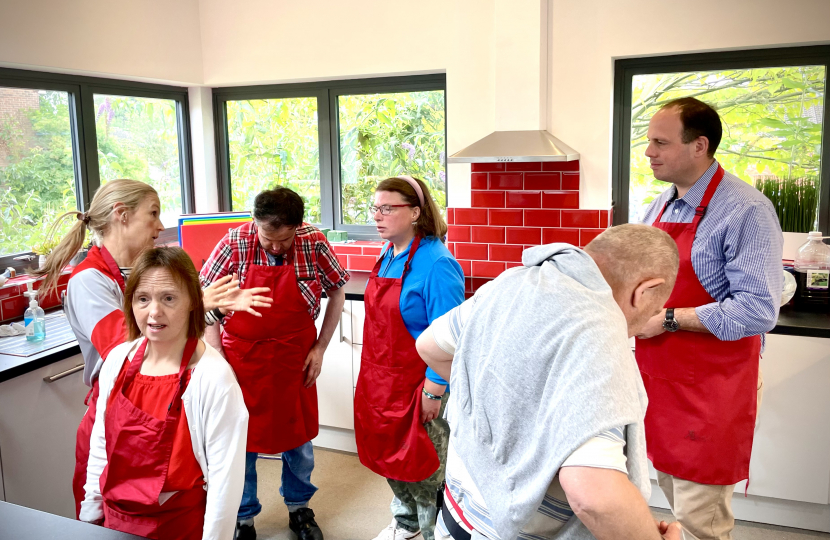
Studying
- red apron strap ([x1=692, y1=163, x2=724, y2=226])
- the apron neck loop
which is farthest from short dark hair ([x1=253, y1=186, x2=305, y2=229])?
red apron strap ([x1=692, y1=163, x2=724, y2=226])

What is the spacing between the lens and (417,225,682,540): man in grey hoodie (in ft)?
2.98

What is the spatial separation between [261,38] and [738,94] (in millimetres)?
2546

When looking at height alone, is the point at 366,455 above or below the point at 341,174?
below

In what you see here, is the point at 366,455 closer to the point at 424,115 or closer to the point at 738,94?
the point at 424,115

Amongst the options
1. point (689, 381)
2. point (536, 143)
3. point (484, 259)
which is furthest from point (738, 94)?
point (689, 381)

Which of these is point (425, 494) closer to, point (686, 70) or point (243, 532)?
point (243, 532)

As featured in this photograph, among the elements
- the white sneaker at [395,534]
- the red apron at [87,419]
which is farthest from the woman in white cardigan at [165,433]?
the white sneaker at [395,534]

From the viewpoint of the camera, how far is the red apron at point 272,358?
2.48 m

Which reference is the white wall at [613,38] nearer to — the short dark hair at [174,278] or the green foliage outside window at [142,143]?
the short dark hair at [174,278]

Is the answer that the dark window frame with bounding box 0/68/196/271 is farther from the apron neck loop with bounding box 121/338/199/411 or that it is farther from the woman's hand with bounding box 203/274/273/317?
the apron neck loop with bounding box 121/338/199/411

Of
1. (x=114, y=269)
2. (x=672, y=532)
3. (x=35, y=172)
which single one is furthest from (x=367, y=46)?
(x=672, y=532)

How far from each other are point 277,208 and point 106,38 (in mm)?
1795

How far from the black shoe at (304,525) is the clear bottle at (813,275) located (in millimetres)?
2253

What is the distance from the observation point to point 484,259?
335 centimetres
